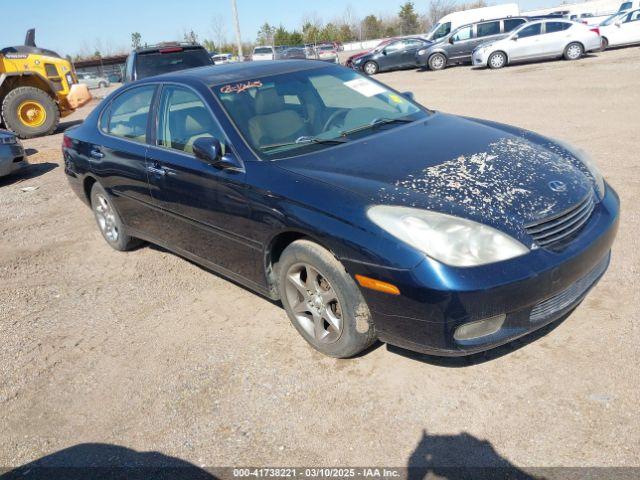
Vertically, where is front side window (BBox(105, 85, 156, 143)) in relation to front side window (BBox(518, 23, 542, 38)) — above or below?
above

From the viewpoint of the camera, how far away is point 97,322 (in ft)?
13.6

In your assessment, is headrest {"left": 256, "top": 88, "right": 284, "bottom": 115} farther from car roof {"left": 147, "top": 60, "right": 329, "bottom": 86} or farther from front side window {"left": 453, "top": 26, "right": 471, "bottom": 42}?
front side window {"left": 453, "top": 26, "right": 471, "bottom": 42}

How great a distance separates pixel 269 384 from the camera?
3166 mm

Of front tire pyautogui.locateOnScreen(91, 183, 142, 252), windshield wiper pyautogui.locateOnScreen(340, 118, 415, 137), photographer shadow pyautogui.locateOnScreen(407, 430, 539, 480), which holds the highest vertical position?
windshield wiper pyautogui.locateOnScreen(340, 118, 415, 137)

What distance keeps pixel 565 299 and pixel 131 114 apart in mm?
3633

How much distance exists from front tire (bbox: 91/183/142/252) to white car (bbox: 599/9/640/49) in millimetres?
20362

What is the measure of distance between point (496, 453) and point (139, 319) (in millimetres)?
2718

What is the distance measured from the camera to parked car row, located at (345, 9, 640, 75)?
61.0 ft

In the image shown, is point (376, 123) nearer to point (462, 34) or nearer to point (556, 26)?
point (556, 26)

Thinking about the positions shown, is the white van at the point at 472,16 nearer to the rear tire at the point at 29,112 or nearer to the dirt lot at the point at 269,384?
the rear tire at the point at 29,112

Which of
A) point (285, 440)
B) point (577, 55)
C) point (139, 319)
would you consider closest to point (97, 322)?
point (139, 319)

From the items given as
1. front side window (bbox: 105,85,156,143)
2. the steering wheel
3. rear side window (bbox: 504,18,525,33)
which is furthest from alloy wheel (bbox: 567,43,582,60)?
front side window (bbox: 105,85,156,143)

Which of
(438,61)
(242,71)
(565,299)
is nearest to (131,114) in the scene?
(242,71)

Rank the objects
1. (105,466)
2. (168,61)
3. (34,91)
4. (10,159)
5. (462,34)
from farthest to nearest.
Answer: (462,34) < (34,91) < (168,61) < (10,159) < (105,466)
